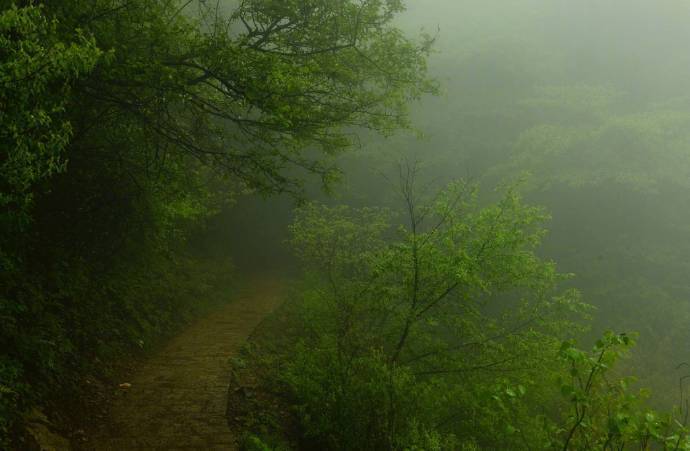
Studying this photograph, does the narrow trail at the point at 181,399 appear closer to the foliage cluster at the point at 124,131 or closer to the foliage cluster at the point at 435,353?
the foliage cluster at the point at 124,131

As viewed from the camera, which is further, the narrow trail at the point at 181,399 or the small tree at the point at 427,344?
the small tree at the point at 427,344

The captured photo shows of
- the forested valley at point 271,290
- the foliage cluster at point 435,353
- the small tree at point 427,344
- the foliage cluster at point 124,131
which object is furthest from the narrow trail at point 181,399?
the small tree at point 427,344

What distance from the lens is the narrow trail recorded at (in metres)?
5.64

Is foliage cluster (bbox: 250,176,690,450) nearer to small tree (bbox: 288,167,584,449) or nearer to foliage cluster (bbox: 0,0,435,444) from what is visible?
small tree (bbox: 288,167,584,449)

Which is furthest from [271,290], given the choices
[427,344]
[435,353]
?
[435,353]

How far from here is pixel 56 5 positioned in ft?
18.7

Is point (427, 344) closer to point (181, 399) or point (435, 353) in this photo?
point (435, 353)

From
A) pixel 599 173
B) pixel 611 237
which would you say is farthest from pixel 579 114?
pixel 611 237

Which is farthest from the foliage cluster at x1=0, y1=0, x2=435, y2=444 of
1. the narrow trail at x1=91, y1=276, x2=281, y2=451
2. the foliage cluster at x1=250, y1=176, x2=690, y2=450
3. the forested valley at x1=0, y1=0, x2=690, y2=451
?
the foliage cluster at x1=250, y1=176, x2=690, y2=450

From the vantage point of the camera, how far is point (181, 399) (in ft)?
22.0

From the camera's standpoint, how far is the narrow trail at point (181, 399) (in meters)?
5.64

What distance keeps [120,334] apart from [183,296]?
11.6 ft

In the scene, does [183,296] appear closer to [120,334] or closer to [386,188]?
[120,334]

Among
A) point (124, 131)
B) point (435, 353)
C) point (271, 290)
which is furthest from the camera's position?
A: point (271, 290)
